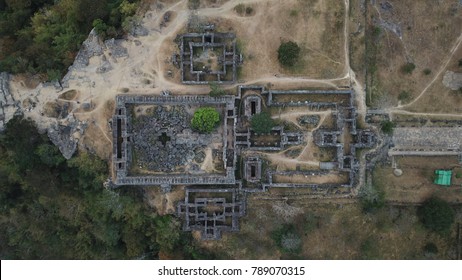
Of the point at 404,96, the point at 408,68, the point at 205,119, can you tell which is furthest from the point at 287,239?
the point at 408,68

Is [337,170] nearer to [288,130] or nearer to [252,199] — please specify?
[288,130]

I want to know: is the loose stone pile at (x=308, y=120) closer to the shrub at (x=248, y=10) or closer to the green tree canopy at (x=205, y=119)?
the green tree canopy at (x=205, y=119)

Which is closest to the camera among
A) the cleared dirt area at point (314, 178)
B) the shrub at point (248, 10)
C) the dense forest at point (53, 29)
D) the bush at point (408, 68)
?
the shrub at point (248, 10)

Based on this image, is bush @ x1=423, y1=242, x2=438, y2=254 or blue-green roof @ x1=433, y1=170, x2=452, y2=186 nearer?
blue-green roof @ x1=433, y1=170, x2=452, y2=186

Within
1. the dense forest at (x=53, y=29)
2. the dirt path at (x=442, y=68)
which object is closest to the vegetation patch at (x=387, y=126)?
the dirt path at (x=442, y=68)

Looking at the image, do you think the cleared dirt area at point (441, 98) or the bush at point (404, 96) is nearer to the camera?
the bush at point (404, 96)

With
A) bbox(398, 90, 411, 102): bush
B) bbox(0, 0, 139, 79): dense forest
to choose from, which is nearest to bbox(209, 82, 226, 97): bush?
bbox(0, 0, 139, 79): dense forest

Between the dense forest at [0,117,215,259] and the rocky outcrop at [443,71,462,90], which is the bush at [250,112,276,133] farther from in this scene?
the rocky outcrop at [443,71,462,90]
